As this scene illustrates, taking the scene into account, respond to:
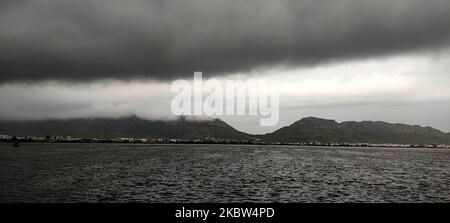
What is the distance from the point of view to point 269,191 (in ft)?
242

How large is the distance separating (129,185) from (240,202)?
30.3m

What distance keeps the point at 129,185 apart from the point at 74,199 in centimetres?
2035

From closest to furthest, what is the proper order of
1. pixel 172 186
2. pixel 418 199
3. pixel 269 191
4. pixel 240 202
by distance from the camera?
pixel 240 202
pixel 418 199
pixel 269 191
pixel 172 186

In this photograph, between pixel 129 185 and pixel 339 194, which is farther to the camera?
pixel 129 185

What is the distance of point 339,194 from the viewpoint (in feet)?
234
